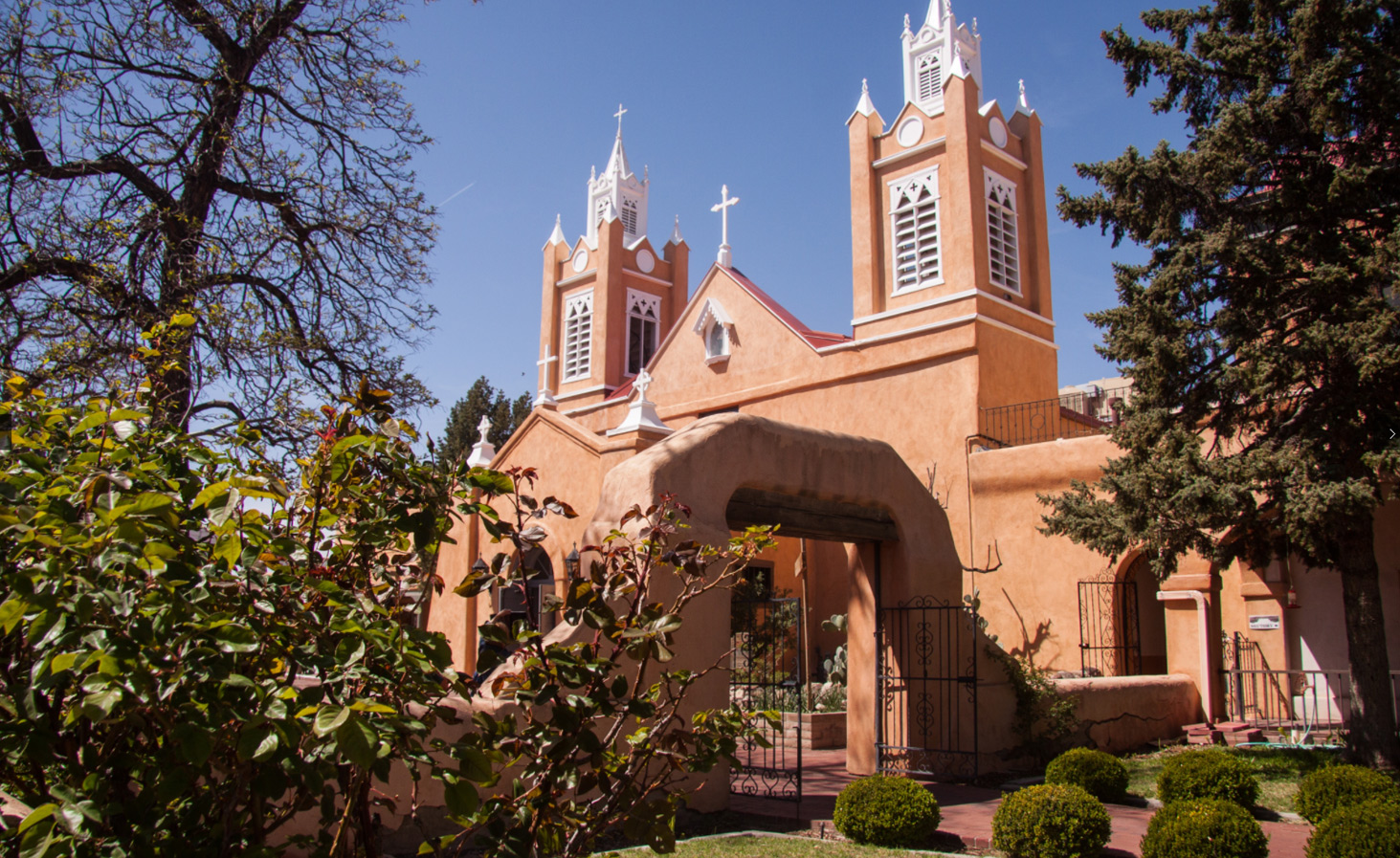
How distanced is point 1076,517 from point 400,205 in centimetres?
950

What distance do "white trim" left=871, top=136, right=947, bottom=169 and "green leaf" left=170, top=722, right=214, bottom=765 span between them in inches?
836

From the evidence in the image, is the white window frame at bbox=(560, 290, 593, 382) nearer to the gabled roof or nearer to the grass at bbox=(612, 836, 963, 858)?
the gabled roof

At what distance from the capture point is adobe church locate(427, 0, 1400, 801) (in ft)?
38.2

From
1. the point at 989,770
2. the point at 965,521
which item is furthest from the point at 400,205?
the point at 965,521

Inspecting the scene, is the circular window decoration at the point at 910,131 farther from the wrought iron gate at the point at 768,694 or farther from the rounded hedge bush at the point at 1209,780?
the rounded hedge bush at the point at 1209,780

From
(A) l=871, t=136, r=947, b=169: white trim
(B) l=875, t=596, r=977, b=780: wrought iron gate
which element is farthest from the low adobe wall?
(A) l=871, t=136, r=947, b=169: white trim

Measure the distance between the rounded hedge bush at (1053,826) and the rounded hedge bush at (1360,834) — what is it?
4.79 feet

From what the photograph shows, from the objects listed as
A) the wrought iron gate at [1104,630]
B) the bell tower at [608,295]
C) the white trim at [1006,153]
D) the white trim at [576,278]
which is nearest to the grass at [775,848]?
the wrought iron gate at [1104,630]

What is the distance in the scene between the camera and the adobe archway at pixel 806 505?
9.31 m

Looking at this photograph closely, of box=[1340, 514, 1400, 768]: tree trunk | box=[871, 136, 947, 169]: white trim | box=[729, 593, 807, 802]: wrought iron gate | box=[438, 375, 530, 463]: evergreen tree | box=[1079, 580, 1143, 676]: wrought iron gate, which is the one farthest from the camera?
box=[438, 375, 530, 463]: evergreen tree

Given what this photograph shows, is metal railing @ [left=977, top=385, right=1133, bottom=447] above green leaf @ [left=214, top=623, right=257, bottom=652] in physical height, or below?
above

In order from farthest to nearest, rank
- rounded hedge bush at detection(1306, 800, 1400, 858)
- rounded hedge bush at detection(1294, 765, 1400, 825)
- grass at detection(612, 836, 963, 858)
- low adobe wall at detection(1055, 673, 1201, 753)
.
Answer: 1. low adobe wall at detection(1055, 673, 1201, 753)
2. rounded hedge bush at detection(1294, 765, 1400, 825)
3. grass at detection(612, 836, 963, 858)
4. rounded hedge bush at detection(1306, 800, 1400, 858)

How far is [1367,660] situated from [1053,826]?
5.90 meters

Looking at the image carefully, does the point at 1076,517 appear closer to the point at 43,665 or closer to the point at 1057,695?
the point at 1057,695
